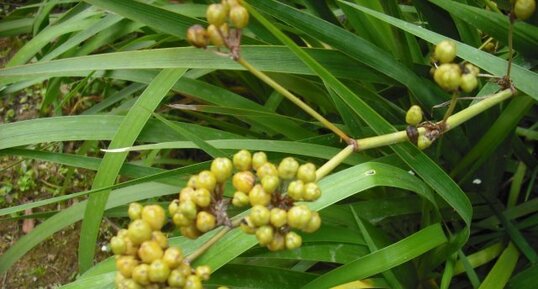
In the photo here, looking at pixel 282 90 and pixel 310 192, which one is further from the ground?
pixel 282 90

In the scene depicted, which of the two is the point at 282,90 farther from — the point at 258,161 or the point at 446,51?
the point at 446,51

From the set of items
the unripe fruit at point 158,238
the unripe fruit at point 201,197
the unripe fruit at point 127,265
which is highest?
the unripe fruit at point 201,197

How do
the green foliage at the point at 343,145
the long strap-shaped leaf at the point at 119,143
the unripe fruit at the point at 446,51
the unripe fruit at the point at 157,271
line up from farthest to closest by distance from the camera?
the long strap-shaped leaf at the point at 119,143 < the green foliage at the point at 343,145 < the unripe fruit at the point at 446,51 < the unripe fruit at the point at 157,271

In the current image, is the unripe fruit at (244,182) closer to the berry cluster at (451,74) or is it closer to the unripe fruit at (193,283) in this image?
the unripe fruit at (193,283)

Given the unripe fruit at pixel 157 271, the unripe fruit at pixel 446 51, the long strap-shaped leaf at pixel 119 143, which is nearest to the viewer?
the unripe fruit at pixel 157 271

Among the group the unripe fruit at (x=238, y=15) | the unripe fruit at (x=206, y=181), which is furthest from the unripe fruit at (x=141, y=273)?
the unripe fruit at (x=238, y=15)

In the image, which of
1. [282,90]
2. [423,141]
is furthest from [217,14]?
[423,141]
